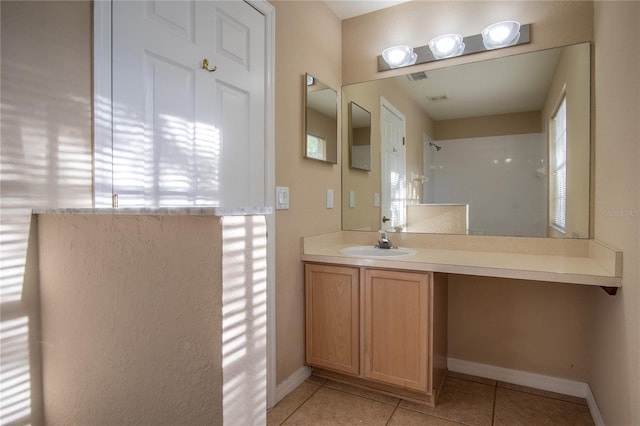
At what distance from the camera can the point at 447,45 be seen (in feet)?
7.35

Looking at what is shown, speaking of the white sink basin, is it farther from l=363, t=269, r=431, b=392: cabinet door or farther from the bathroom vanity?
l=363, t=269, r=431, b=392: cabinet door

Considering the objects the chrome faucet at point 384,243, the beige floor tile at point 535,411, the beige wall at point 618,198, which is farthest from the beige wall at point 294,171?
the beige wall at point 618,198

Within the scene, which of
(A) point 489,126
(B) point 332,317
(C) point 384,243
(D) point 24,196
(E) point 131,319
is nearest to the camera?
(E) point 131,319

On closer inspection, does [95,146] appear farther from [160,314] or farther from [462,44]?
[462,44]

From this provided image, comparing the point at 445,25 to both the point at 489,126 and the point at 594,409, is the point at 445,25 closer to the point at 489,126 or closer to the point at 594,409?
the point at 489,126

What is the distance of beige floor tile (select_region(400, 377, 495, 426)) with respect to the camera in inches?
70.4

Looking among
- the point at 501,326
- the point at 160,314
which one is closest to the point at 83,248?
the point at 160,314

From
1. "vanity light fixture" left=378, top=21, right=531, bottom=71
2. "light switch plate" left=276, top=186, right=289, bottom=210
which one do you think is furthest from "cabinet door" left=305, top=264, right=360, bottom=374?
"vanity light fixture" left=378, top=21, right=531, bottom=71

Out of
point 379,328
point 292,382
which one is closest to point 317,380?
point 292,382

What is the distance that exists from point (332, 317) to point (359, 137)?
4.29 ft

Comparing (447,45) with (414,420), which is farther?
(447,45)

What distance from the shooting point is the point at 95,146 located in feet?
3.59

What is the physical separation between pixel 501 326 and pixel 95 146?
2312mm

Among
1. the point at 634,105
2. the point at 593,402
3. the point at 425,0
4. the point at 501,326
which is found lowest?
the point at 593,402
